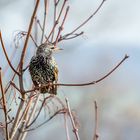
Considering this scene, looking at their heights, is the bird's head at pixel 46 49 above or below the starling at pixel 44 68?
above

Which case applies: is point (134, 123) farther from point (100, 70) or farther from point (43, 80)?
point (43, 80)

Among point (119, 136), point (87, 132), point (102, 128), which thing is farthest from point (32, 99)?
point (102, 128)

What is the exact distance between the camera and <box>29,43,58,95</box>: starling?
3705 millimetres

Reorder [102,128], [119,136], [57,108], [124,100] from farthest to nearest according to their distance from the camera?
1. [124,100]
2. [102,128]
3. [119,136]
4. [57,108]

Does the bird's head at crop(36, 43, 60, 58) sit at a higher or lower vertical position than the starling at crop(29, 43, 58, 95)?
higher

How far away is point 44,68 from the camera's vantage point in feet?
12.7

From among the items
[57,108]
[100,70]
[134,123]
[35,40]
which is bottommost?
[134,123]

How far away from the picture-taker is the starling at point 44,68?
371 centimetres

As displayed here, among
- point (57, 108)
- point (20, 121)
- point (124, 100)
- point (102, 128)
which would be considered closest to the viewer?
point (20, 121)

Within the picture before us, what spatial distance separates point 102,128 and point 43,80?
1133cm

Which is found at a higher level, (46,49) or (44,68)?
(46,49)

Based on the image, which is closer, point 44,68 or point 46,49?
point 46,49

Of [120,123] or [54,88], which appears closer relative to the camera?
[54,88]

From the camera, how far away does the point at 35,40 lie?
12.8 feet
